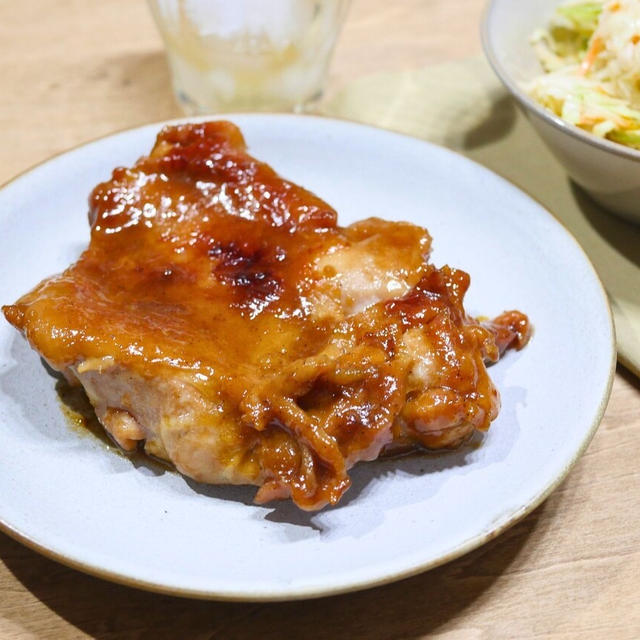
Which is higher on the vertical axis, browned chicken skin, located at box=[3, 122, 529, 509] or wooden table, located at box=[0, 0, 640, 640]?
browned chicken skin, located at box=[3, 122, 529, 509]

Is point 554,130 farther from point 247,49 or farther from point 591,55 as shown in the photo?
point 247,49

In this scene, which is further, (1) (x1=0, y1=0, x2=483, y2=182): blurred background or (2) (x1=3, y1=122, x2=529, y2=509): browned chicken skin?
(1) (x1=0, y1=0, x2=483, y2=182): blurred background

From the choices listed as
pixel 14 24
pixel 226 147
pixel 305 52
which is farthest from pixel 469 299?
pixel 14 24

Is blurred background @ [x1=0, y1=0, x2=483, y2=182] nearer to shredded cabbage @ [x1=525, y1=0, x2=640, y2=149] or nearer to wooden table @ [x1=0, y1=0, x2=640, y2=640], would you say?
shredded cabbage @ [x1=525, y1=0, x2=640, y2=149]

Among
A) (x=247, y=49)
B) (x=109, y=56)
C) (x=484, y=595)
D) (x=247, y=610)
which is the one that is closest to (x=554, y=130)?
(x=247, y=49)

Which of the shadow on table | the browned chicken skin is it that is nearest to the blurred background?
the browned chicken skin

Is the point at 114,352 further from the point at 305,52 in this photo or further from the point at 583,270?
the point at 305,52
